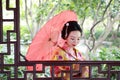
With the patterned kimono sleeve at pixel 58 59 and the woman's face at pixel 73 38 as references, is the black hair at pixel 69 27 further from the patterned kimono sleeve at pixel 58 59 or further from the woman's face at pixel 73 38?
the patterned kimono sleeve at pixel 58 59

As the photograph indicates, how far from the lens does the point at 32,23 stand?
132 inches

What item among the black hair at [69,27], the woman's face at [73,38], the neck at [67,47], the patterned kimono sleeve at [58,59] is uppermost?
the black hair at [69,27]

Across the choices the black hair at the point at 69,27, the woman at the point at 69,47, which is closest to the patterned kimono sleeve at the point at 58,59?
the woman at the point at 69,47

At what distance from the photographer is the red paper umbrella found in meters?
1.88

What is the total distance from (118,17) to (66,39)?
151 cm

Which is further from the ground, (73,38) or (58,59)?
(73,38)

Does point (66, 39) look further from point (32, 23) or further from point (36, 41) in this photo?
point (32, 23)

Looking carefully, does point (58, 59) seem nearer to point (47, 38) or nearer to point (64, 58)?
point (64, 58)

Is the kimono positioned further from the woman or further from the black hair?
the black hair

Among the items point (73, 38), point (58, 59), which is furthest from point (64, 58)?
point (73, 38)

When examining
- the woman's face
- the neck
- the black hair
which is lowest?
the neck

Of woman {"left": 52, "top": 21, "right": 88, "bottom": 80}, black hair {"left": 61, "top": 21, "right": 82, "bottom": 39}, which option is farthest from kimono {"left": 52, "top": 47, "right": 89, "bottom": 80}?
black hair {"left": 61, "top": 21, "right": 82, "bottom": 39}

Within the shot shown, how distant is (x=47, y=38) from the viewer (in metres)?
1.89

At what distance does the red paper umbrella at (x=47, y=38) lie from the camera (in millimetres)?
1875
